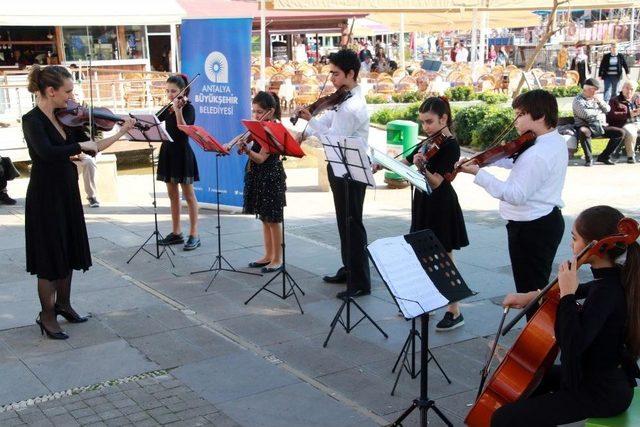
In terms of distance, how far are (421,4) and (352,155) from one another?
1175 centimetres

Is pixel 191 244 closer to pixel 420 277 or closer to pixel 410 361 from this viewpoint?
pixel 410 361

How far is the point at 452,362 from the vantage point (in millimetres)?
5512

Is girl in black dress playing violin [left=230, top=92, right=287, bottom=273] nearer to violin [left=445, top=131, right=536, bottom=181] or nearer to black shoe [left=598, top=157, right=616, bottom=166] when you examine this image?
violin [left=445, top=131, right=536, bottom=181]

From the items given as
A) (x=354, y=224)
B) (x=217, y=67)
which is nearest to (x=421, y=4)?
(x=217, y=67)

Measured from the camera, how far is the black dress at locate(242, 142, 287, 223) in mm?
7289

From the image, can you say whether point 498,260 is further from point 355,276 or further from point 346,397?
point 346,397

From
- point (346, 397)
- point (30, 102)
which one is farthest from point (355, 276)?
point (30, 102)

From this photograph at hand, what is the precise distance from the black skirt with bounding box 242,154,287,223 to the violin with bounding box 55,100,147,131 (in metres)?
1.39

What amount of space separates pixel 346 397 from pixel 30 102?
12.3m

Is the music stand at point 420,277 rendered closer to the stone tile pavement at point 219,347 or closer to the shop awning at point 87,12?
the stone tile pavement at point 219,347

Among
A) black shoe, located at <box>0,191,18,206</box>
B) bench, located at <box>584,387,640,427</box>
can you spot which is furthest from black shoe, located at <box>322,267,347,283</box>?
black shoe, located at <box>0,191,18,206</box>

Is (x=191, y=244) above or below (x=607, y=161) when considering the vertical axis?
below

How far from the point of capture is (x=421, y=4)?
53.9 ft

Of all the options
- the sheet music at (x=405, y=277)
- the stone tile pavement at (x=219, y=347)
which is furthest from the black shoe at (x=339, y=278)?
the sheet music at (x=405, y=277)
